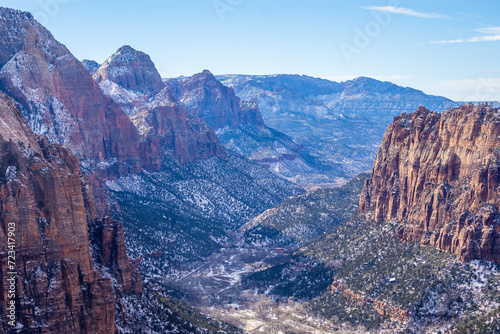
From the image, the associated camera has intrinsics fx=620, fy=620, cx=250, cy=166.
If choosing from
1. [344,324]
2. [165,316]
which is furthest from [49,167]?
[344,324]

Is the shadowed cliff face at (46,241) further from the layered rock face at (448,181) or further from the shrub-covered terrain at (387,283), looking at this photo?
the layered rock face at (448,181)

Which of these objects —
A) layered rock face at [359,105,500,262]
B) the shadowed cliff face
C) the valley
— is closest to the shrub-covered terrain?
the valley

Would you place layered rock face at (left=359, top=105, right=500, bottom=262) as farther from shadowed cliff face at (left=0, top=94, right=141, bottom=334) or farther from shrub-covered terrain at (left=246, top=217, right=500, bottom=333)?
shadowed cliff face at (left=0, top=94, right=141, bottom=334)

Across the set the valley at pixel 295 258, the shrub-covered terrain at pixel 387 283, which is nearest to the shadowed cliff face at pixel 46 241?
the valley at pixel 295 258

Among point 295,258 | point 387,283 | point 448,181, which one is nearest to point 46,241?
point 387,283

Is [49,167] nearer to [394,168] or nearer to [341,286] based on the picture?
[341,286]

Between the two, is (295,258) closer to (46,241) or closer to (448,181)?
(448,181)

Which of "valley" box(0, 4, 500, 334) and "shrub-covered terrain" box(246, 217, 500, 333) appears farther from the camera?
"shrub-covered terrain" box(246, 217, 500, 333)
